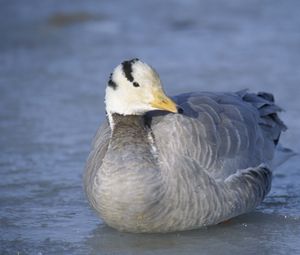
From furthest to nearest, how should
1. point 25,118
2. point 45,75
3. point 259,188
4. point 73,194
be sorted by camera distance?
point 45,75 → point 25,118 → point 73,194 → point 259,188

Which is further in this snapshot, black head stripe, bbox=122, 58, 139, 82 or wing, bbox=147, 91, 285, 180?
wing, bbox=147, 91, 285, 180

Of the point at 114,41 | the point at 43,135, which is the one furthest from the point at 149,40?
the point at 43,135

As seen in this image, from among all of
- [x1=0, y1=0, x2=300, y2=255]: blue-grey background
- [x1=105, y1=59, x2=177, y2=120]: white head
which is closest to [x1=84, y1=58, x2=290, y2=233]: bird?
[x1=105, y1=59, x2=177, y2=120]: white head

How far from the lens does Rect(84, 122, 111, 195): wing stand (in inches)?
206

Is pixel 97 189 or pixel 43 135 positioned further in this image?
pixel 43 135

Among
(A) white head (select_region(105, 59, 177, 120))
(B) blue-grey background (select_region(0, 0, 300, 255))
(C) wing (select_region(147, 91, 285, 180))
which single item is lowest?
(B) blue-grey background (select_region(0, 0, 300, 255))

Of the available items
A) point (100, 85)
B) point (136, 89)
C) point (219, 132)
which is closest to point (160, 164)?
point (136, 89)

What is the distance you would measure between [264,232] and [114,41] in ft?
20.6

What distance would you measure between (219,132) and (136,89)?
2.33 ft

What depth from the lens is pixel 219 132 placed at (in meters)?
5.40

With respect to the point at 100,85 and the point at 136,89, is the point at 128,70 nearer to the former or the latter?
the point at 136,89

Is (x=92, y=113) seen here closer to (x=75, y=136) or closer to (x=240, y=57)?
(x=75, y=136)

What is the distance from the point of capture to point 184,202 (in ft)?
16.4

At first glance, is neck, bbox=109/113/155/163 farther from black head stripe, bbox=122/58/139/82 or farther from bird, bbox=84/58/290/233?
black head stripe, bbox=122/58/139/82
